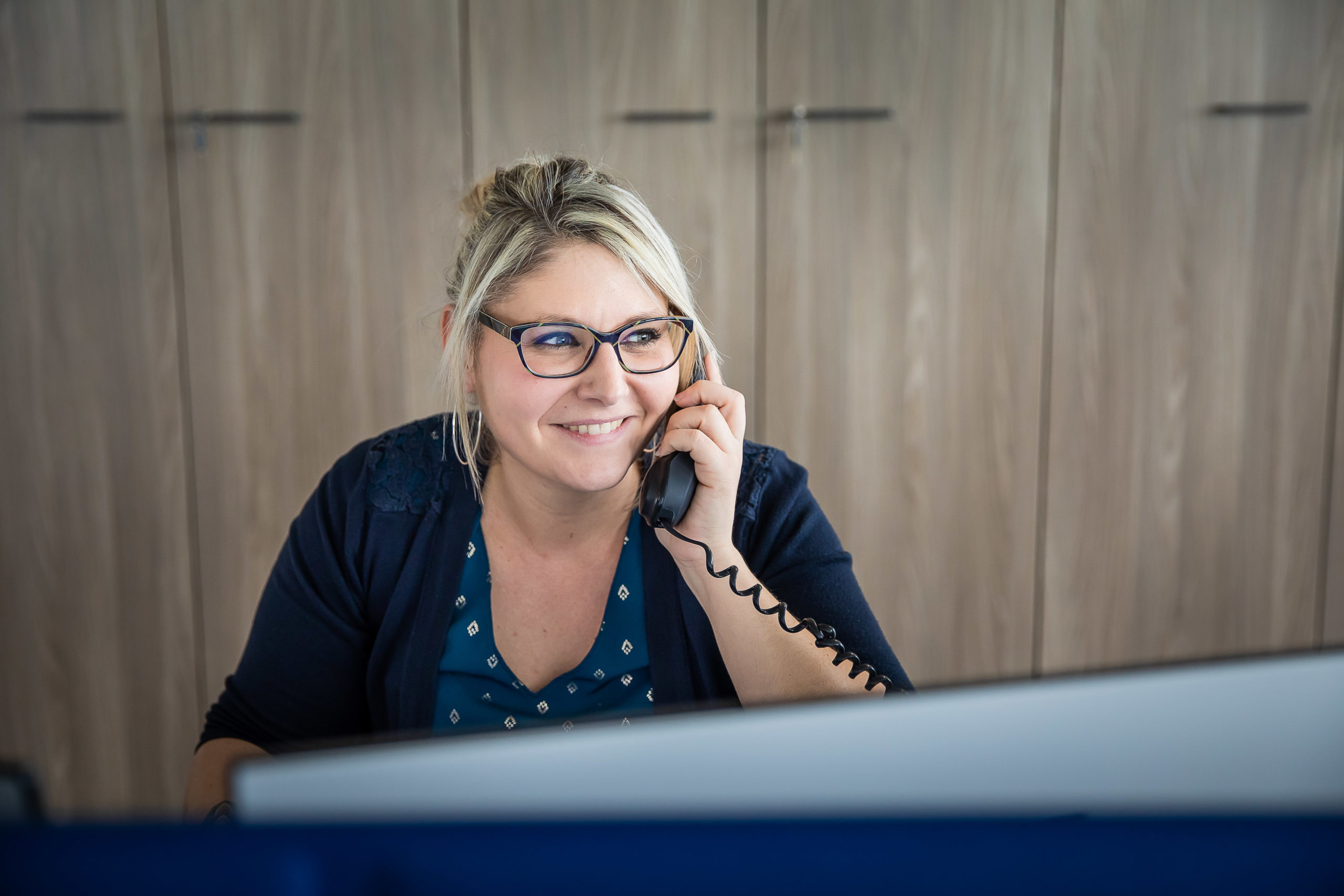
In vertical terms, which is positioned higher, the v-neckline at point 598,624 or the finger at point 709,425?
the finger at point 709,425

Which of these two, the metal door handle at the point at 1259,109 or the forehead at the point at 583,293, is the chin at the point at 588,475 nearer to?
the forehead at the point at 583,293

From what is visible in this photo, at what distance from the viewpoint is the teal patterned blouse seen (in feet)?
3.73

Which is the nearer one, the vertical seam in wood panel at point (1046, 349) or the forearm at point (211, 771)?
the forearm at point (211, 771)

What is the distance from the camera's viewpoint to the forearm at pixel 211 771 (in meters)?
1.01

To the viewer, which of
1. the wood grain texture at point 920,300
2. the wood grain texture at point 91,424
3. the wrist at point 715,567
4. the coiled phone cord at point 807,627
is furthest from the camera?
the wood grain texture at point 920,300

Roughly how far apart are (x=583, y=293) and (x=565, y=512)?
0.97 ft

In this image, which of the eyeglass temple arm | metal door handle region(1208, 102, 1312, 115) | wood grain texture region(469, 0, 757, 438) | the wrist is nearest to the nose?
the eyeglass temple arm

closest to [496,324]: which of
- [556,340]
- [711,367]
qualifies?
[556,340]

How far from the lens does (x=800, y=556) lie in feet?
3.82

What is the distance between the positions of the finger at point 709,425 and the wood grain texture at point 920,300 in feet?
3.86

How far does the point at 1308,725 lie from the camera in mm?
414

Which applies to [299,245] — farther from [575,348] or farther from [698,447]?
[698,447]

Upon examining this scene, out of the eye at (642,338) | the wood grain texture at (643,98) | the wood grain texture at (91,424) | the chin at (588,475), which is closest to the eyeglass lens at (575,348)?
the eye at (642,338)

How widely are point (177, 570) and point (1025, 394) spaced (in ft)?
7.06
